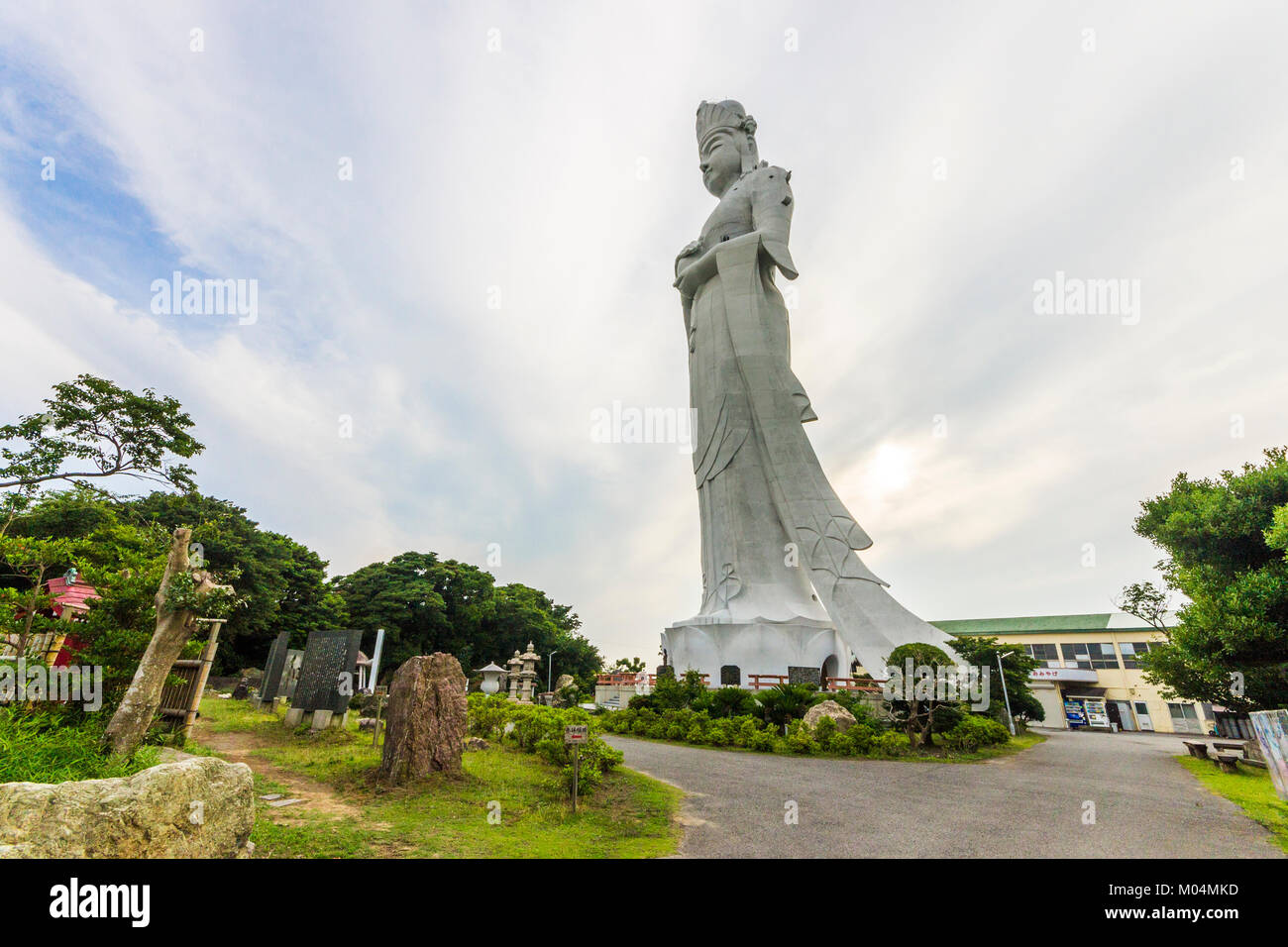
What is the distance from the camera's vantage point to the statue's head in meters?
23.7

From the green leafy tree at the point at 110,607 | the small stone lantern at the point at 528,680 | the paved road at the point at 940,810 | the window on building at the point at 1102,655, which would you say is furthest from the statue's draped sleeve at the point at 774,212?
the window on building at the point at 1102,655

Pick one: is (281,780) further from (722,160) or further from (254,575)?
(722,160)

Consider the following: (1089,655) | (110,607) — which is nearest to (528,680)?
(110,607)

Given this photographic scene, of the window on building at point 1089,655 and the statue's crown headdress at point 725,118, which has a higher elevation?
the statue's crown headdress at point 725,118

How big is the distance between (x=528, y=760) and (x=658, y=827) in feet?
13.8

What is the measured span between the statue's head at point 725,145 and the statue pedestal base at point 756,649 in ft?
59.9

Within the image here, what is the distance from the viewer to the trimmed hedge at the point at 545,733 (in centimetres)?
719

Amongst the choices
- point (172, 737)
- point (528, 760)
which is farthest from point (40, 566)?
point (528, 760)

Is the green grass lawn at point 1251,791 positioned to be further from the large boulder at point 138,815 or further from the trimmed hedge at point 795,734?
the large boulder at point 138,815

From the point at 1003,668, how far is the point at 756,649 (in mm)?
10117

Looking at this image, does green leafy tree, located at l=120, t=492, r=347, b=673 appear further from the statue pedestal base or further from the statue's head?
the statue's head

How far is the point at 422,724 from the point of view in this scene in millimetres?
7297

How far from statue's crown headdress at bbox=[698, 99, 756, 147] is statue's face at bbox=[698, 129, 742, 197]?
343 mm

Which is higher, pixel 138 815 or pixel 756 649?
pixel 756 649
